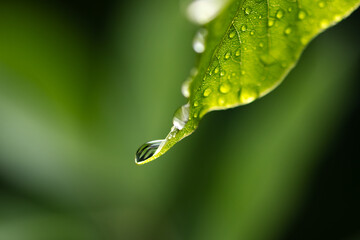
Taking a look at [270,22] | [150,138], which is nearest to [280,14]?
[270,22]

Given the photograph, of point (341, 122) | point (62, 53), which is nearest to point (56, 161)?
point (62, 53)

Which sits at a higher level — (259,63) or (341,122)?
(341,122)

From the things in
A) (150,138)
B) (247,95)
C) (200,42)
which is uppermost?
(150,138)

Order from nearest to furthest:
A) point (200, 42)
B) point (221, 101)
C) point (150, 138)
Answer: point (221, 101)
point (200, 42)
point (150, 138)

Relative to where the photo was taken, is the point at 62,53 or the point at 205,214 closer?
the point at 205,214

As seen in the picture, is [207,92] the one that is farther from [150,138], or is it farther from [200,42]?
[150,138]

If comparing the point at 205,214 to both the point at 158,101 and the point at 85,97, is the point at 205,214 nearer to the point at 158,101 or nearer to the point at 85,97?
the point at 158,101

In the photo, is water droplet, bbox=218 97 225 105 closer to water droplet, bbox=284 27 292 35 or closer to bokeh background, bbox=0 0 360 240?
water droplet, bbox=284 27 292 35
